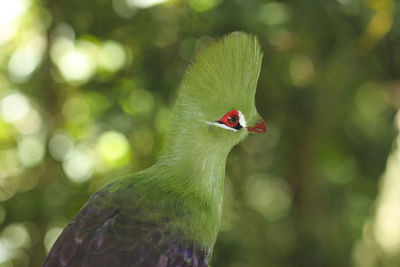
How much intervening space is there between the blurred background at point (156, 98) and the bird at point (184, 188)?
4.52ft

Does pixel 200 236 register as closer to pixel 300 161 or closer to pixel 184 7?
pixel 184 7

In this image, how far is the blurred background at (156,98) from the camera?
3051 mm

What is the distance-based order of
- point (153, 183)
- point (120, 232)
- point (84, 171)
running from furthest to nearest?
point (84, 171)
point (153, 183)
point (120, 232)

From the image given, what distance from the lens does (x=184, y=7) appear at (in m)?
3.26

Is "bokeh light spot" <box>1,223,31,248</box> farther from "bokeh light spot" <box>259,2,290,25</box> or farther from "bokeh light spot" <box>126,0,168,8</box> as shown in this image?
A: "bokeh light spot" <box>259,2,290,25</box>

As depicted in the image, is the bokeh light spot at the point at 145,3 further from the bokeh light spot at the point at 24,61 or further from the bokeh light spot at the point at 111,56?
the bokeh light spot at the point at 24,61

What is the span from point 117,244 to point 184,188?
10.1 inches

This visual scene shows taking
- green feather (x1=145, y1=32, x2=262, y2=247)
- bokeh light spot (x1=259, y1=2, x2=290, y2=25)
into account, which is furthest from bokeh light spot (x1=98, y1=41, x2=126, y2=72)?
green feather (x1=145, y1=32, x2=262, y2=247)

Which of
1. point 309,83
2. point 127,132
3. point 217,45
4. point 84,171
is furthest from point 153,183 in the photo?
point 309,83

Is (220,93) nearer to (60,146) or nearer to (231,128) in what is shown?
(231,128)

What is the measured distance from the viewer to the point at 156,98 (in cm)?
343

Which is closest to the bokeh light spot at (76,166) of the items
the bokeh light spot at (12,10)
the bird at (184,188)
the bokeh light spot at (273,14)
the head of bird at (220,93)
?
the bokeh light spot at (12,10)

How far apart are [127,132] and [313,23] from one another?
4.13 ft

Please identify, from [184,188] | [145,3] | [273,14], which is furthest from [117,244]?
[273,14]
